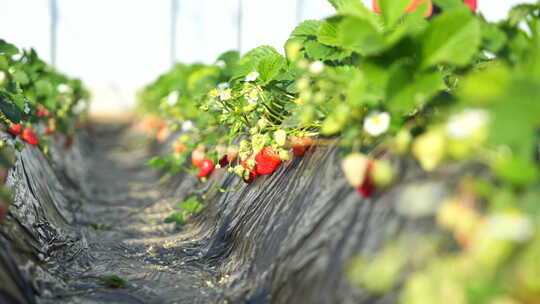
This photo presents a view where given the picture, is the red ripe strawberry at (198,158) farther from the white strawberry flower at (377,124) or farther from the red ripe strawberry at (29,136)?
the white strawberry flower at (377,124)

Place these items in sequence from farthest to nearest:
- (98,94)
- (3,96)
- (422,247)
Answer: (98,94) → (3,96) → (422,247)

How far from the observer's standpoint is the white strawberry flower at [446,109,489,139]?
34.4 inches

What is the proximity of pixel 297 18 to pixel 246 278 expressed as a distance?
11601mm

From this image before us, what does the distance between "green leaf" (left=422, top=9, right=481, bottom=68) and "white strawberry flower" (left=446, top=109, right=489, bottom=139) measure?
22cm

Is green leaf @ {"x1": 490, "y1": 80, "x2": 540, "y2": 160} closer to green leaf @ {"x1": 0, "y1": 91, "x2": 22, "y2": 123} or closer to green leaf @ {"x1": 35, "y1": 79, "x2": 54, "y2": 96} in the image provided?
green leaf @ {"x1": 0, "y1": 91, "x2": 22, "y2": 123}

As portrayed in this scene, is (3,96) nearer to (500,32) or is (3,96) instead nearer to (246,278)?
(246,278)

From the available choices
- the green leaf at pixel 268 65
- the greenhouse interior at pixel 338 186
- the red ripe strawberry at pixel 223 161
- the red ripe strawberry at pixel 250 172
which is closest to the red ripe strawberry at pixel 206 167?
the greenhouse interior at pixel 338 186

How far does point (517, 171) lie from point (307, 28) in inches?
42.0

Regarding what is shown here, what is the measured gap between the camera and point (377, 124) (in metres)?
1.21

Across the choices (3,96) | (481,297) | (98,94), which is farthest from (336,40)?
(98,94)

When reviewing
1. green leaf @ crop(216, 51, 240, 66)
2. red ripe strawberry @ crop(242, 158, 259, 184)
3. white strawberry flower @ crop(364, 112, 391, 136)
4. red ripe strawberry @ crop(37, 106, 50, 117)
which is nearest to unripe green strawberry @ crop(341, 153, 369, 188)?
white strawberry flower @ crop(364, 112, 391, 136)

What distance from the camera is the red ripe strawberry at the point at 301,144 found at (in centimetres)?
173

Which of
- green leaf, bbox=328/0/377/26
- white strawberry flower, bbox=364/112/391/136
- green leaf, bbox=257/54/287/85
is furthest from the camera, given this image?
green leaf, bbox=257/54/287/85

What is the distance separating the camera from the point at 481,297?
30.5 inches
